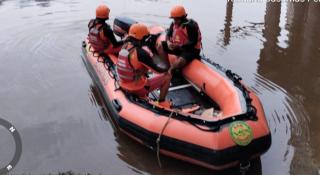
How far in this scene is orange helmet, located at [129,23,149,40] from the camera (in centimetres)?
458

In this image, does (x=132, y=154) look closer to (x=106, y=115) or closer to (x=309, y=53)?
(x=106, y=115)

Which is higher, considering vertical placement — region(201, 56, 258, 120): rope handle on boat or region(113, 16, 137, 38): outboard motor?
region(113, 16, 137, 38): outboard motor

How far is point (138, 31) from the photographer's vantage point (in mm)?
4605

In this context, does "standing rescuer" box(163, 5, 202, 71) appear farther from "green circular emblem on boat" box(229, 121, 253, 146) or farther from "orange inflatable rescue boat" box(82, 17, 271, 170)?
"green circular emblem on boat" box(229, 121, 253, 146)

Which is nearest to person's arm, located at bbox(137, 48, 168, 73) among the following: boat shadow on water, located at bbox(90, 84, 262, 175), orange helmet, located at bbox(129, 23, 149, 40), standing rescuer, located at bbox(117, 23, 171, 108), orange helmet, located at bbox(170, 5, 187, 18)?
standing rescuer, located at bbox(117, 23, 171, 108)

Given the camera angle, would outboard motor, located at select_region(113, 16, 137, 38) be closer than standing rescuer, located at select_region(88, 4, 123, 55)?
No

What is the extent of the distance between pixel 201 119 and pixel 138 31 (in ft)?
4.12

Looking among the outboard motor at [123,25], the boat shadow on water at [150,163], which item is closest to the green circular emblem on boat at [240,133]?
the boat shadow on water at [150,163]

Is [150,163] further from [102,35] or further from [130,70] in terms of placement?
[102,35]

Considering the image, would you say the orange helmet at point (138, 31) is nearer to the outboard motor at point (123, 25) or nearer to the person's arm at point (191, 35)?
the person's arm at point (191, 35)

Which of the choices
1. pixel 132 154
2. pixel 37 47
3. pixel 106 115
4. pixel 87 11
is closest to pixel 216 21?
pixel 87 11

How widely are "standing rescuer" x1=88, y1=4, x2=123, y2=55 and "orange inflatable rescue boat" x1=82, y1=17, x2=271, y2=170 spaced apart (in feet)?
2.42

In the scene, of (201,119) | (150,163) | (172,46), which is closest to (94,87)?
(172,46)

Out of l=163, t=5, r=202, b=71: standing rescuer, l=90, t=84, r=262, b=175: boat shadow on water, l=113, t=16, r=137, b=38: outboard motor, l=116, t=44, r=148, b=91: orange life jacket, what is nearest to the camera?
l=90, t=84, r=262, b=175: boat shadow on water
